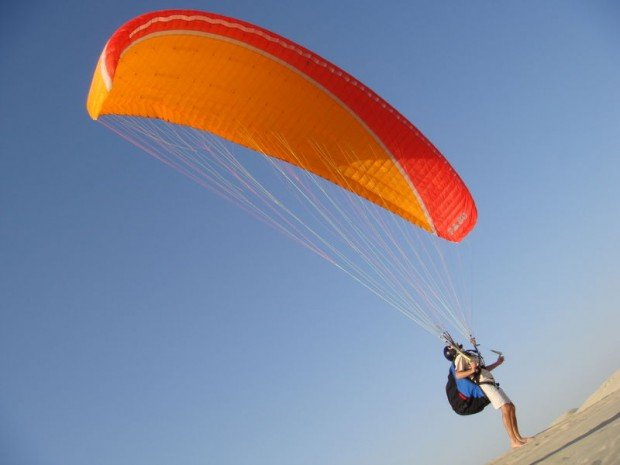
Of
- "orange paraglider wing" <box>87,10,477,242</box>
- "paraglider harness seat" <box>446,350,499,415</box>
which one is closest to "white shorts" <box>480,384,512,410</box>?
"paraglider harness seat" <box>446,350,499,415</box>

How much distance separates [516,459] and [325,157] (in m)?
5.92

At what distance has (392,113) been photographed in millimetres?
9195

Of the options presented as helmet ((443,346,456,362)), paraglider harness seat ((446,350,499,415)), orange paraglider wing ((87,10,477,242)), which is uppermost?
orange paraglider wing ((87,10,477,242))

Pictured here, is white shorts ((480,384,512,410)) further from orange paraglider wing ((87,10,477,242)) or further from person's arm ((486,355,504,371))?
orange paraglider wing ((87,10,477,242))

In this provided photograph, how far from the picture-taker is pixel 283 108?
9.23m

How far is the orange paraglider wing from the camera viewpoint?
26.4 feet

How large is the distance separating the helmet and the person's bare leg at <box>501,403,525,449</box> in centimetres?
92

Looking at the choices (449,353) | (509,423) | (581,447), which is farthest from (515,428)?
(581,447)

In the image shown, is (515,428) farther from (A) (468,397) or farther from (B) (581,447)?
(B) (581,447)

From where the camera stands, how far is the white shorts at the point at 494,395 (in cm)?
721

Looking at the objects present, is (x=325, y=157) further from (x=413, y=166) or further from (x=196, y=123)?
A: (x=196, y=123)

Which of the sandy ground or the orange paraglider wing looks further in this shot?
the orange paraglider wing

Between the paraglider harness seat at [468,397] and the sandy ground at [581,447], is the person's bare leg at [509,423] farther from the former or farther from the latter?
the sandy ground at [581,447]

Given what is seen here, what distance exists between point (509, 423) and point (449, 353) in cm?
121
